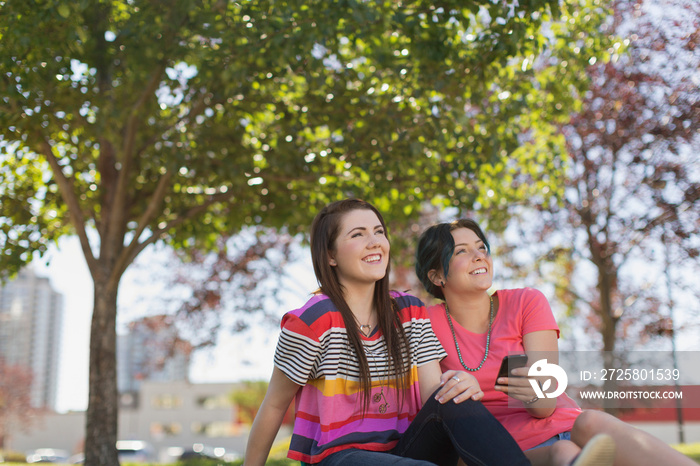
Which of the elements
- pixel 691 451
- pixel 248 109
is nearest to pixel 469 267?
pixel 248 109

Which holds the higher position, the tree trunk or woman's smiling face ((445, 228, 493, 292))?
woman's smiling face ((445, 228, 493, 292))

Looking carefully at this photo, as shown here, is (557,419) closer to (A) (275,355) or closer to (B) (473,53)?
(A) (275,355)

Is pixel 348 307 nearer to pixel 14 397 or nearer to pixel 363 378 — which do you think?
pixel 363 378

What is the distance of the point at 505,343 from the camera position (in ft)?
10.5

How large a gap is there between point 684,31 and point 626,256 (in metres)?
3.42

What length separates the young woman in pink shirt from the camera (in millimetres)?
2648

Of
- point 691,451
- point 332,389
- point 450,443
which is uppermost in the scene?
point 332,389

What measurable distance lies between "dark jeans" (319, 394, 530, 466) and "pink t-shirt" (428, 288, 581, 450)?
440mm

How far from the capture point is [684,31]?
7.74 metres

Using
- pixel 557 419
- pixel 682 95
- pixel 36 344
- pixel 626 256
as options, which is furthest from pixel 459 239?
pixel 36 344

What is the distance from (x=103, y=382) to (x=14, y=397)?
128 ft

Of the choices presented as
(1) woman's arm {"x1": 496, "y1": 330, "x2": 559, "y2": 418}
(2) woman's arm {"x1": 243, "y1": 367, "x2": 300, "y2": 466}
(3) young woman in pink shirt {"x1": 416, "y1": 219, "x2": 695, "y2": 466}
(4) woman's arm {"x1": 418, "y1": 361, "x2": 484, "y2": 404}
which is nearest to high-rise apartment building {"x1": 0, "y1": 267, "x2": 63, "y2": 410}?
(2) woman's arm {"x1": 243, "y1": 367, "x2": 300, "y2": 466}

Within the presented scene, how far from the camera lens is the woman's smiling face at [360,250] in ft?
9.84

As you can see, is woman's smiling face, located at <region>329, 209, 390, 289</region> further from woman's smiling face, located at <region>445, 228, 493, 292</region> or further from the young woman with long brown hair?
woman's smiling face, located at <region>445, 228, 493, 292</region>
